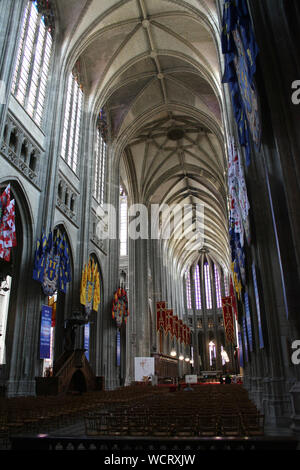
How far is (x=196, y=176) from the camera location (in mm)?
35531

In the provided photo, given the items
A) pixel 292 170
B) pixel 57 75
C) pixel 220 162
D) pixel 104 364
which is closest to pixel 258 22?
pixel 292 170

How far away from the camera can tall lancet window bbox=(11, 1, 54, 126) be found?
14.1 m

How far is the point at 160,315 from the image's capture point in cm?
3112

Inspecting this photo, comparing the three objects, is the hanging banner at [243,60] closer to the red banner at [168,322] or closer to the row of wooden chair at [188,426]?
the row of wooden chair at [188,426]

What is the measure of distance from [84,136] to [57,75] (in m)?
3.80

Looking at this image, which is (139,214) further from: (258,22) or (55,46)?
(258,22)

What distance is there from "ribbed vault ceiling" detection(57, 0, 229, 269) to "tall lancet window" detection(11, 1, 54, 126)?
1400 millimetres

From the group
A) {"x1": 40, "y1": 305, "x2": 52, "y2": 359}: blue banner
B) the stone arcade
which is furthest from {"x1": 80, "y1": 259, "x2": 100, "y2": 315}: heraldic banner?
{"x1": 40, "y1": 305, "x2": 52, "y2": 359}: blue banner

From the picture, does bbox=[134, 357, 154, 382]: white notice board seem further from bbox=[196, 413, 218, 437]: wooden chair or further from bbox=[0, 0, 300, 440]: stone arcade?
bbox=[196, 413, 218, 437]: wooden chair

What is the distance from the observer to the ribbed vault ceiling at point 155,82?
17.9 metres

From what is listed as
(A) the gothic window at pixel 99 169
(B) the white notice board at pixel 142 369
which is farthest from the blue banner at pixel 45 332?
(B) the white notice board at pixel 142 369

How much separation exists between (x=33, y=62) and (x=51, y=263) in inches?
344

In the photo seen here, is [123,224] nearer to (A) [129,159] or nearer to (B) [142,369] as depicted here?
(A) [129,159]

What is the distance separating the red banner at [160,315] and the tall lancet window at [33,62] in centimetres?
2007
